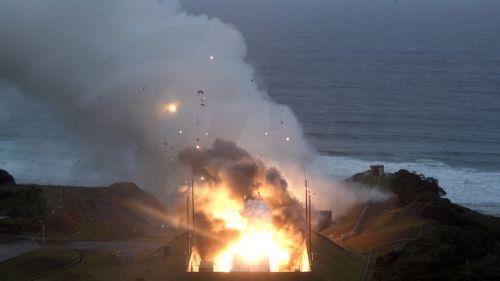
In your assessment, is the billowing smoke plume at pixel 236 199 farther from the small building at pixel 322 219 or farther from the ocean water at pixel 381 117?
the ocean water at pixel 381 117

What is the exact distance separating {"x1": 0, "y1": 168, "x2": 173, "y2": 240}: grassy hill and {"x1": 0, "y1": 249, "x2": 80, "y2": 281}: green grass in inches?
203

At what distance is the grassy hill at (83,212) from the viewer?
64.9 m

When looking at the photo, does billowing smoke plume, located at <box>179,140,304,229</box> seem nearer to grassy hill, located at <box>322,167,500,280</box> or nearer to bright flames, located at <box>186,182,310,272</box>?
bright flames, located at <box>186,182,310,272</box>

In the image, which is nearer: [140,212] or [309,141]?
[140,212]

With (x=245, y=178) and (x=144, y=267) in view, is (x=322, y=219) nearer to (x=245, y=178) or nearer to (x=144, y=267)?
(x=245, y=178)

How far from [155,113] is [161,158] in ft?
12.7

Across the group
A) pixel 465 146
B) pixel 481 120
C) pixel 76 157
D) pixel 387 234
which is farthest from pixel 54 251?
pixel 481 120

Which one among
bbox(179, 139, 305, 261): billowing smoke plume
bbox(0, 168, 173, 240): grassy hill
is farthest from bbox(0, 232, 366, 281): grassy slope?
bbox(0, 168, 173, 240): grassy hill

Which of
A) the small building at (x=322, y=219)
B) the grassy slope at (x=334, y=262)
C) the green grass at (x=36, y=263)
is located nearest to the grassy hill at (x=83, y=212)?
the green grass at (x=36, y=263)

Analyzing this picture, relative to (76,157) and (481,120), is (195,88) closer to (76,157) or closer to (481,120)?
(76,157)

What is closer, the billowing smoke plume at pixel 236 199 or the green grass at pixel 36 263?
the green grass at pixel 36 263

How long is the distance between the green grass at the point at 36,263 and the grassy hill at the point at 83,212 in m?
5.16

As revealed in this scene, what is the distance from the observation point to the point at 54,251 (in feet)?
194

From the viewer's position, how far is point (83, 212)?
227 ft
